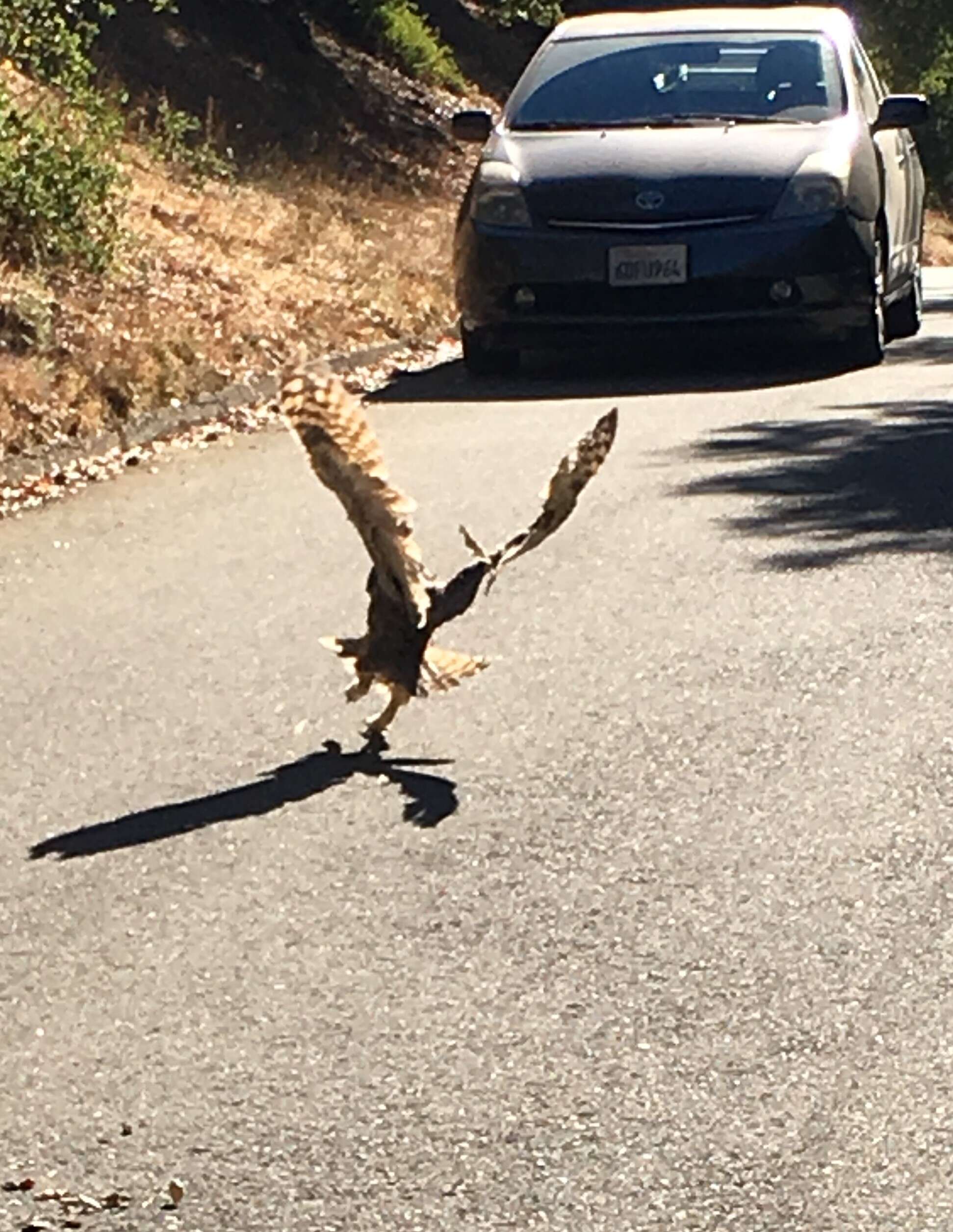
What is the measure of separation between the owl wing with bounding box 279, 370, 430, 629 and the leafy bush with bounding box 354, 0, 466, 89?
20674 millimetres

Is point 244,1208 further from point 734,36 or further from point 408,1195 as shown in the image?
point 734,36

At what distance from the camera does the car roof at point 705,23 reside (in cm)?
1410

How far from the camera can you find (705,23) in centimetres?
1414

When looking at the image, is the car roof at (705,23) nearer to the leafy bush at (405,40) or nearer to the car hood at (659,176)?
the car hood at (659,176)

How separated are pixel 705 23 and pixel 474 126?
144cm

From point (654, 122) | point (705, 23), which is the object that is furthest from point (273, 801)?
point (705, 23)

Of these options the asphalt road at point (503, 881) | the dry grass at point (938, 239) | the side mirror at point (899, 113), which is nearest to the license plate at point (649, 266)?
the side mirror at point (899, 113)


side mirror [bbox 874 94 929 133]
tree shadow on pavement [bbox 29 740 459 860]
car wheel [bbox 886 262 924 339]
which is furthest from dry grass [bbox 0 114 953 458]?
tree shadow on pavement [bbox 29 740 459 860]

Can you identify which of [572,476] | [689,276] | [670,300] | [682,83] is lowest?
[670,300]

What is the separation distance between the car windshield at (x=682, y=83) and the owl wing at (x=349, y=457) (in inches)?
302

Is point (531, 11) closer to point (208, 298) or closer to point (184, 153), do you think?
point (184, 153)

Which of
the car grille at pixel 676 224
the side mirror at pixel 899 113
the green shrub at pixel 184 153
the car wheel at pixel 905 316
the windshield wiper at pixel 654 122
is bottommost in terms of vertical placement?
the car wheel at pixel 905 316

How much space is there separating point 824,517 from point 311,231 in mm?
8893

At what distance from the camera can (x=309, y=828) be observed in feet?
19.1
